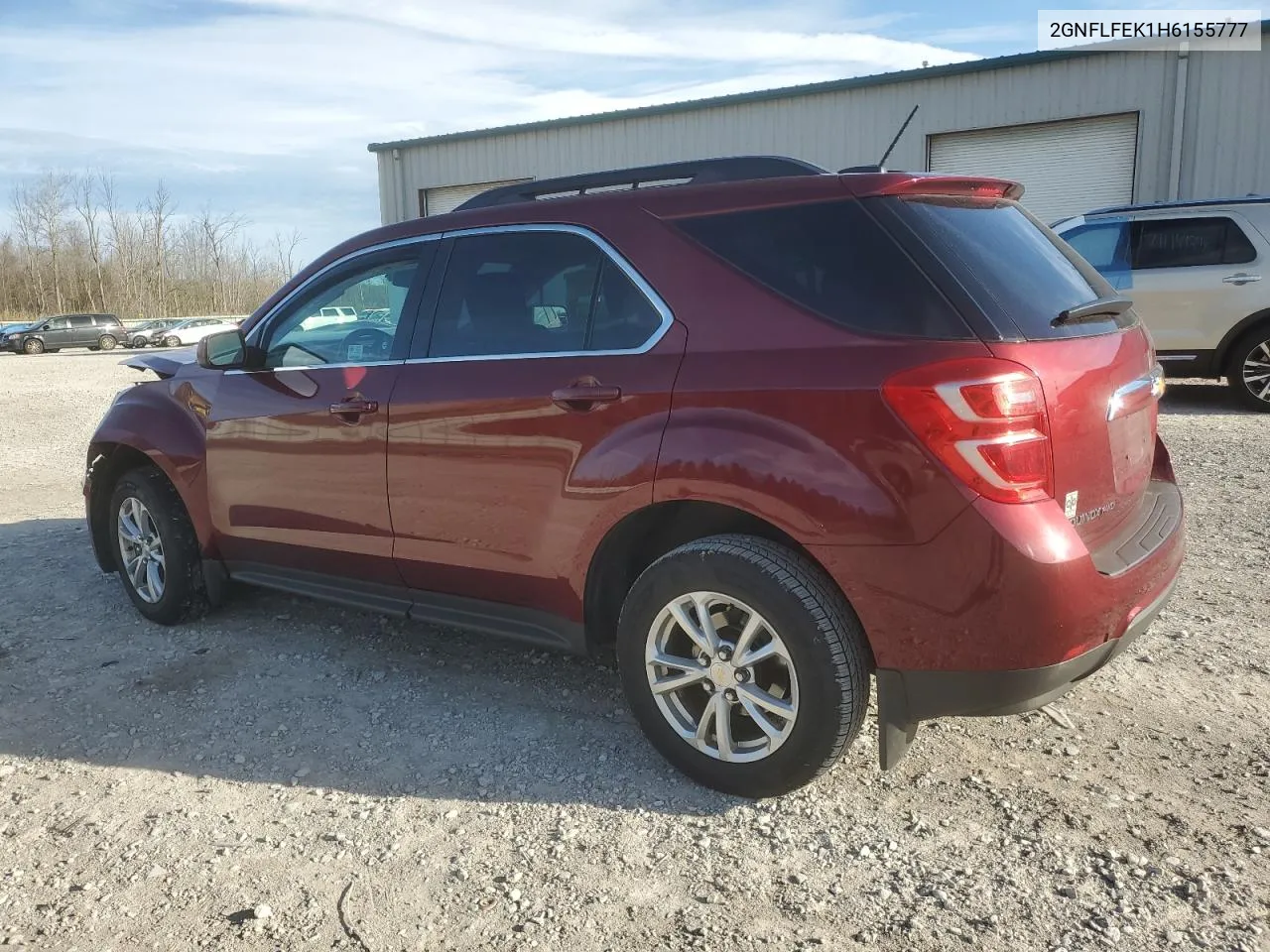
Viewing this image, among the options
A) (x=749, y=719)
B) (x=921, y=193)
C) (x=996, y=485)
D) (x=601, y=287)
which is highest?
(x=921, y=193)

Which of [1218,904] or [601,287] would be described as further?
[601,287]

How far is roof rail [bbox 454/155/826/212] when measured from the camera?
3.04 m

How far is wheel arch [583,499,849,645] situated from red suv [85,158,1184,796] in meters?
0.01

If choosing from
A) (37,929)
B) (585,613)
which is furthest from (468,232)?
(37,929)

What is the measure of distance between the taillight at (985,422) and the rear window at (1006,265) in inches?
6.9

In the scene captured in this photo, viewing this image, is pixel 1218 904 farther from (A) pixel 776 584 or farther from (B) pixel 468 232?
(B) pixel 468 232

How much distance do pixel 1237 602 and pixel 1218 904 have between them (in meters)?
2.44

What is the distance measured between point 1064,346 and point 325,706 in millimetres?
2814

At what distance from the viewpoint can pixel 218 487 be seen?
4355 mm

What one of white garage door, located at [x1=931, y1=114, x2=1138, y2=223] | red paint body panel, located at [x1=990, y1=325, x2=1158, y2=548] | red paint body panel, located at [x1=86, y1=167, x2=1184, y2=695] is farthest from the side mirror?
white garage door, located at [x1=931, y1=114, x2=1138, y2=223]

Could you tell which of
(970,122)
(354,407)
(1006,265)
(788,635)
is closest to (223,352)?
(354,407)

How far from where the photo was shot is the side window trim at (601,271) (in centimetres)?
305

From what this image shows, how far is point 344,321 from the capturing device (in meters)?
4.07

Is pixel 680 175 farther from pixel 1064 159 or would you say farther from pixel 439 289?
pixel 1064 159
